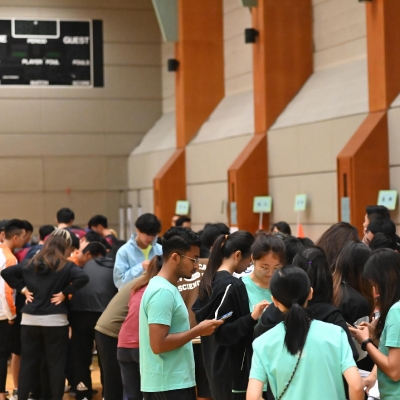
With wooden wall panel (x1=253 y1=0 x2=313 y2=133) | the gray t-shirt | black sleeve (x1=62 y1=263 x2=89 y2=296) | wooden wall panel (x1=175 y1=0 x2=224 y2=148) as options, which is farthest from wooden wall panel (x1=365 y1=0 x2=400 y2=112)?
wooden wall panel (x1=175 y1=0 x2=224 y2=148)

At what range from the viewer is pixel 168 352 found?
149 inches

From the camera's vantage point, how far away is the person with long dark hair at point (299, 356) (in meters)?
2.93

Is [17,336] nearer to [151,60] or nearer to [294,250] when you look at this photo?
[294,250]

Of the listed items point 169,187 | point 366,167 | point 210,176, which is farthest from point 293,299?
point 169,187

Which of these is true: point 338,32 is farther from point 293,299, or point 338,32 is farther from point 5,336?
point 293,299

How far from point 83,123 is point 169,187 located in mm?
2880

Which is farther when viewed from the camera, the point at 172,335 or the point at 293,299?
the point at 172,335

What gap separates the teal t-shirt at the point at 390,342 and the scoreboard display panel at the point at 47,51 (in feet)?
41.5

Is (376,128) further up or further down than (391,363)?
further up

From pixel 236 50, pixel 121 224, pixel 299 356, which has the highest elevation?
pixel 236 50

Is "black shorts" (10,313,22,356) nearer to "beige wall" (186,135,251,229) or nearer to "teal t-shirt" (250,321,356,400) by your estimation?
"teal t-shirt" (250,321,356,400)

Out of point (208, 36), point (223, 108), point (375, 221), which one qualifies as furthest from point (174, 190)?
Answer: point (375, 221)

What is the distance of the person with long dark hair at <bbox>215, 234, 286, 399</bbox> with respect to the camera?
3881 millimetres

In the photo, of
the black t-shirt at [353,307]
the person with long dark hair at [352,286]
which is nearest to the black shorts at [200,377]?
the person with long dark hair at [352,286]
